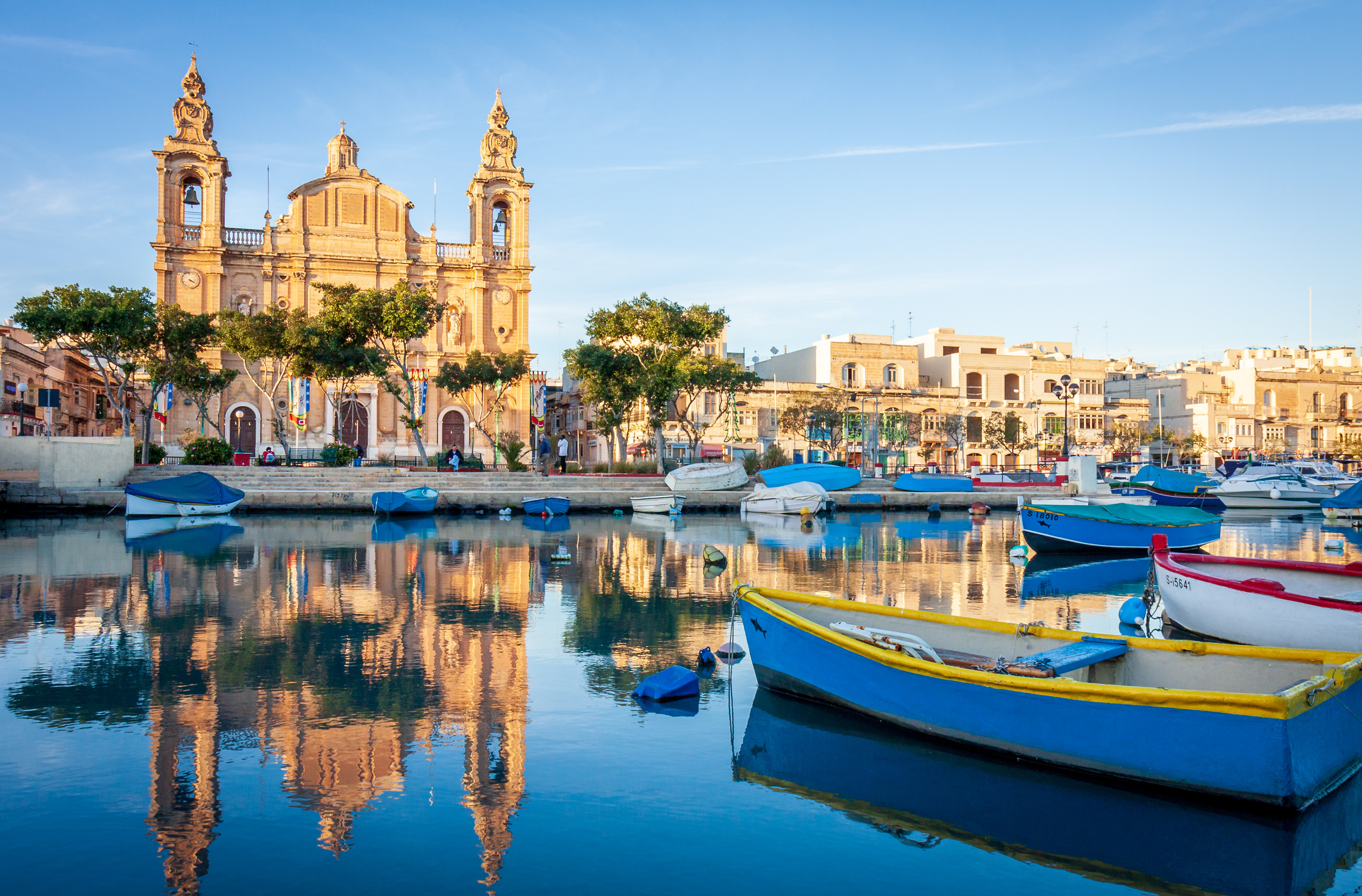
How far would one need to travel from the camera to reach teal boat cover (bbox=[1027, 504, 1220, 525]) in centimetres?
2178

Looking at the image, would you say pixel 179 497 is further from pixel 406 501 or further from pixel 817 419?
pixel 817 419

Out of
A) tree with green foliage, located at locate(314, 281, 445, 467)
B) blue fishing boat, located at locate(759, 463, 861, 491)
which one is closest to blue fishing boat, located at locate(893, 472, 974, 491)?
blue fishing boat, located at locate(759, 463, 861, 491)

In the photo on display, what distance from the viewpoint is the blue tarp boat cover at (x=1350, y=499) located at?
34.8m

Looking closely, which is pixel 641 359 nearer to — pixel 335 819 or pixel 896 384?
pixel 896 384

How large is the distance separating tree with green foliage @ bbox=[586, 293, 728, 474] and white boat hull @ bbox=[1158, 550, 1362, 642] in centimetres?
2974

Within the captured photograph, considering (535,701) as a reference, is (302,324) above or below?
above

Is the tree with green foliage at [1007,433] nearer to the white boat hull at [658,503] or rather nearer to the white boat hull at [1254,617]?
the white boat hull at [658,503]

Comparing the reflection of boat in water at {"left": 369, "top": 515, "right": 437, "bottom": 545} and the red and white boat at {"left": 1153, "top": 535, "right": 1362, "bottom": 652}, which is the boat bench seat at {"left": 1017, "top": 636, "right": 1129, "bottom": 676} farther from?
the reflection of boat in water at {"left": 369, "top": 515, "right": 437, "bottom": 545}

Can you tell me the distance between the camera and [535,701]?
897 centimetres

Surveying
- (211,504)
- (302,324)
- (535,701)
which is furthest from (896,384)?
(535,701)

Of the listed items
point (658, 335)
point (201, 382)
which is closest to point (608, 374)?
point (658, 335)

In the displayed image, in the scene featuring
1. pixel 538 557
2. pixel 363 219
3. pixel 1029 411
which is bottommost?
pixel 538 557

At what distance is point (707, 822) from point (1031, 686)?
2.49 metres

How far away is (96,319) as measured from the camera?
3400 centimetres
